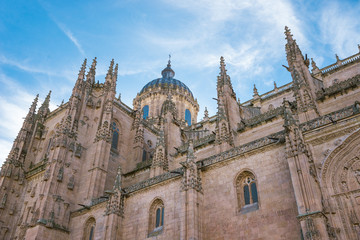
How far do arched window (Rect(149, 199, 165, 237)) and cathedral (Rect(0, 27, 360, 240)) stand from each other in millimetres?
60

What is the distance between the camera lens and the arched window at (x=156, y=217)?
19.0 m

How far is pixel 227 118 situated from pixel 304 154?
11.8m

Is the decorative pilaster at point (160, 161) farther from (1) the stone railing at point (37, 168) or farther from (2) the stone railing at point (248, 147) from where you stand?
(1) the stone railing at point (37, 168)

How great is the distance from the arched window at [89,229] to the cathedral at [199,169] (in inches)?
5.0

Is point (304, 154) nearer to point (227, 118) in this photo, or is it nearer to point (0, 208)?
point (227, 118)

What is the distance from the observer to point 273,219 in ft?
48.4

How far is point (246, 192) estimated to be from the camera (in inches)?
662

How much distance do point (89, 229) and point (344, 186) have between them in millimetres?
16654

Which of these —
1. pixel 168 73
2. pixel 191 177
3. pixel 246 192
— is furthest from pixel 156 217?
pixel 168 73

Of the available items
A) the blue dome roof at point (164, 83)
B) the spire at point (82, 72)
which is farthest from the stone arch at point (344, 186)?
the blue dome roof at point (164, 83)

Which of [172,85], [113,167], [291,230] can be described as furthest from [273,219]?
[172,85]

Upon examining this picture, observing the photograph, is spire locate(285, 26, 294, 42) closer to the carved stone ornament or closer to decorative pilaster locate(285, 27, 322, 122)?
decorative pilaster locate(285, 27, 322, 122)

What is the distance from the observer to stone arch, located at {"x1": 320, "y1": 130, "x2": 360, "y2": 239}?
518 inches

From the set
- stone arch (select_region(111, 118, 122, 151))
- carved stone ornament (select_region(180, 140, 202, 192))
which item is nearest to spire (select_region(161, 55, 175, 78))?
stone arch (select_region(111, 118, 122, 151))
